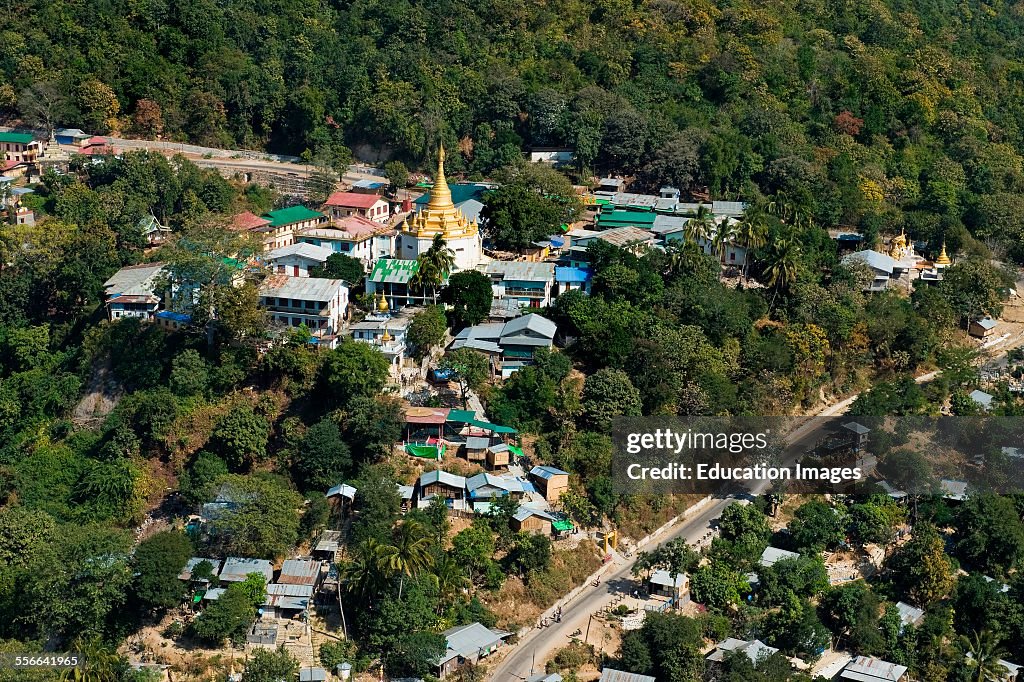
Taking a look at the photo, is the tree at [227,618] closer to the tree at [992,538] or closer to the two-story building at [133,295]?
the two-story building at [133,295]

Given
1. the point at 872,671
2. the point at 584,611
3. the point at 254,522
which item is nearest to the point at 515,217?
the point at 584,611

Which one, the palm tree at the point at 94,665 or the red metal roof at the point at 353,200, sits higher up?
the red metal roof at the point at 353,200

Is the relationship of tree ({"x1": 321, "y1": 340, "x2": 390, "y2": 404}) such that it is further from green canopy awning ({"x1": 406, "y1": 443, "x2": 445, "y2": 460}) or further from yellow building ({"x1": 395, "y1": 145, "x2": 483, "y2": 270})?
yellow building ({"x1": 395, "y1": 145, "x2": 483, "y2": 270})

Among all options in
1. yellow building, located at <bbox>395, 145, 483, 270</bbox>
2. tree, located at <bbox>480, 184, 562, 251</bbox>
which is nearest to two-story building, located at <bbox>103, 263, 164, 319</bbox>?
yellow building, located at <bbox>395, 145, 483, 270</bbox>

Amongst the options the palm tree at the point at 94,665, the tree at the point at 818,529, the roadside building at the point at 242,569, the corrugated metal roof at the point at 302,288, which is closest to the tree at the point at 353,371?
the corrugated metal roof at the point at 302,288

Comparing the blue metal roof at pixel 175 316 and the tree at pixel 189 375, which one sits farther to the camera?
the blue metal roof at pixel 175 316

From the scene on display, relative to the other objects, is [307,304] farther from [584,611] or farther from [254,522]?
[584,611]
